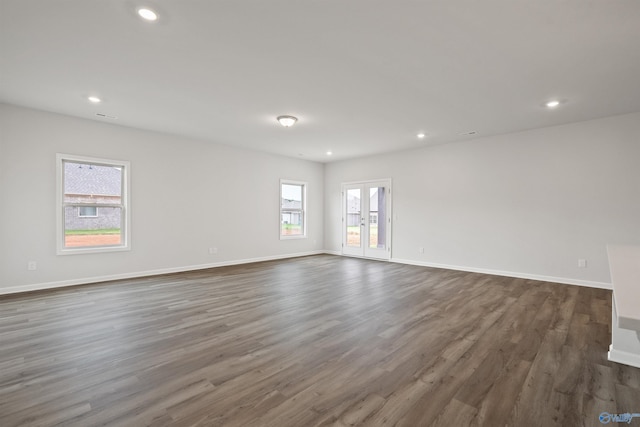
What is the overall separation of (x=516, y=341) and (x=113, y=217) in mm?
6189

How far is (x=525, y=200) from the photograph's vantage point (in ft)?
17.8

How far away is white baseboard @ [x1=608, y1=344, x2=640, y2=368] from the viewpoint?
89.7 inches

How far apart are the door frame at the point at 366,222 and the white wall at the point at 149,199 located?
0.98 m

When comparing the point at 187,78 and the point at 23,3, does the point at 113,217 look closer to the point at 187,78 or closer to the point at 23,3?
the point at 187,78

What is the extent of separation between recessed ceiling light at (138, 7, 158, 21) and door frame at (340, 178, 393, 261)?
19.5 ft

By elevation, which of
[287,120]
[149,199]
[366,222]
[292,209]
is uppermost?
[287,120]

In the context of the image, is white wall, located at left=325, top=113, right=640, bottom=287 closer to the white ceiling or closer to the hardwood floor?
the white ceiling

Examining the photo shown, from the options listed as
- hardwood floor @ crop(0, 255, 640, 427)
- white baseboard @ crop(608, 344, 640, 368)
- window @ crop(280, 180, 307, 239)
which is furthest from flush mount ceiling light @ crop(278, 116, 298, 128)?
white baseboard @ crop(608, 344, 640, 368)

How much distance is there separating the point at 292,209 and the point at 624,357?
679 cm

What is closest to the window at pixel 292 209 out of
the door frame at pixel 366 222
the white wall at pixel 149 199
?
the white wall at pixel 149 199

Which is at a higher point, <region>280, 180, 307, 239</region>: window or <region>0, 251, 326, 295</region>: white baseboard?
<region>280, 180, 307, 239</region>: window
